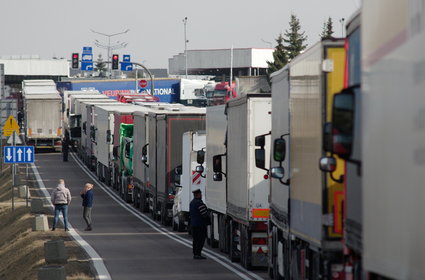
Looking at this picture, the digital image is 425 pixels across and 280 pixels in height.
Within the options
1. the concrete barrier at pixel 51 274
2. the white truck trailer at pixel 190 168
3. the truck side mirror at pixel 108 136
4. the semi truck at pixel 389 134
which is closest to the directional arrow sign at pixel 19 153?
the white truck trailer at pixel 190 168

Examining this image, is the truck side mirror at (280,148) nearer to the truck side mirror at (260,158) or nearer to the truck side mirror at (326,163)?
the truck side mirror at (260,158)

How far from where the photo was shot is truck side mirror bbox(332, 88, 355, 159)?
9.59 m

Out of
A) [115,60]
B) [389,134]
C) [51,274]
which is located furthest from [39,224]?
[115,60]

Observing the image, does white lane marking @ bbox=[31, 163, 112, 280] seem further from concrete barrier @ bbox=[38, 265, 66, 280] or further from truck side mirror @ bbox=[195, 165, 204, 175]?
truck side mirror @ bbox=[195, 165, 204, 175]

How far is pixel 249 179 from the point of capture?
23.6 meters

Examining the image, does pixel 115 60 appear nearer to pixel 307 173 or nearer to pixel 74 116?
pixel 74 116

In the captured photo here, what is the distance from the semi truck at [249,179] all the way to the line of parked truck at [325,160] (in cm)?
2

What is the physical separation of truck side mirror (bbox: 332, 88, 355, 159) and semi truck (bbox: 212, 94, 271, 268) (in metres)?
12.2

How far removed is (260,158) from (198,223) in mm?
6144

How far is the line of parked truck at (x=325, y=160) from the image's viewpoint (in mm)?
7973

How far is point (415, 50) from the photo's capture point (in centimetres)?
764

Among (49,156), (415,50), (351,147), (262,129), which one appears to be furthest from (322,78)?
(49,156)

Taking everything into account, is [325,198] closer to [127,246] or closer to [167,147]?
[127,246]

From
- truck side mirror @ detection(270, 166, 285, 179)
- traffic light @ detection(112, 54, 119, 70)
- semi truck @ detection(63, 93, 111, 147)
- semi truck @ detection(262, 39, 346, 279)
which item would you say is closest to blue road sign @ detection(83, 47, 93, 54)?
semi truck @ detection(63, 93, 111, 147)
